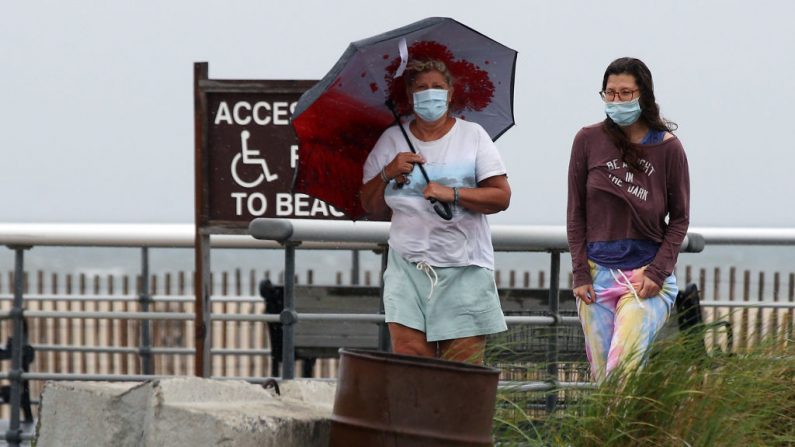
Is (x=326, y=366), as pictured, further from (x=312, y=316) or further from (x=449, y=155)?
(x=449, y=155)

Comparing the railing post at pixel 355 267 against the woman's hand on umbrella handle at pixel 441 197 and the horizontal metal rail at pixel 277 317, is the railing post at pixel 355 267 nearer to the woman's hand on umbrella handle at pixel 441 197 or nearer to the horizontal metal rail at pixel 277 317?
the horizontal metal rail at pixel 277 317

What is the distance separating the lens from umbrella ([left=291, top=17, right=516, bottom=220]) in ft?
18.6

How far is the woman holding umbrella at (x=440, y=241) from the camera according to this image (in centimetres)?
546

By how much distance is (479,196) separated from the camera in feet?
17.7

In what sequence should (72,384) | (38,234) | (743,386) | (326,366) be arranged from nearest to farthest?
(72,384)
(743,386)
(38,234)
(326,366)

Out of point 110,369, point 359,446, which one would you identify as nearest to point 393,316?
point 359,446

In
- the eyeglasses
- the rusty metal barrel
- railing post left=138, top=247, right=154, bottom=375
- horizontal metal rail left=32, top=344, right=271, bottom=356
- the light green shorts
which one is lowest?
horizontal metal rail left=32, top=344, right=271, bottom=356

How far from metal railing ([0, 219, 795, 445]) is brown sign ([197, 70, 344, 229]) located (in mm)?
283

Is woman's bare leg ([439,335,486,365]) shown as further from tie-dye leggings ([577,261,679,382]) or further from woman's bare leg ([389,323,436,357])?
tie-dye leggings ([577,261,679,382])

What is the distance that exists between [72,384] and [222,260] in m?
61.3

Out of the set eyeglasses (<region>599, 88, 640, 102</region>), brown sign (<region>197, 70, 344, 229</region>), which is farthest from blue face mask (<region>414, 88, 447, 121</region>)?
brown sign (<region>197, 70, 344, 229</region>)

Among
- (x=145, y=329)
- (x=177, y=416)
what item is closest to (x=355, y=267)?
(x=145, y=329)

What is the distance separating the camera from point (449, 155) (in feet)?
18.0

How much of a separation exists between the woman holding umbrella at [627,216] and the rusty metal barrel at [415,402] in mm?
1250
